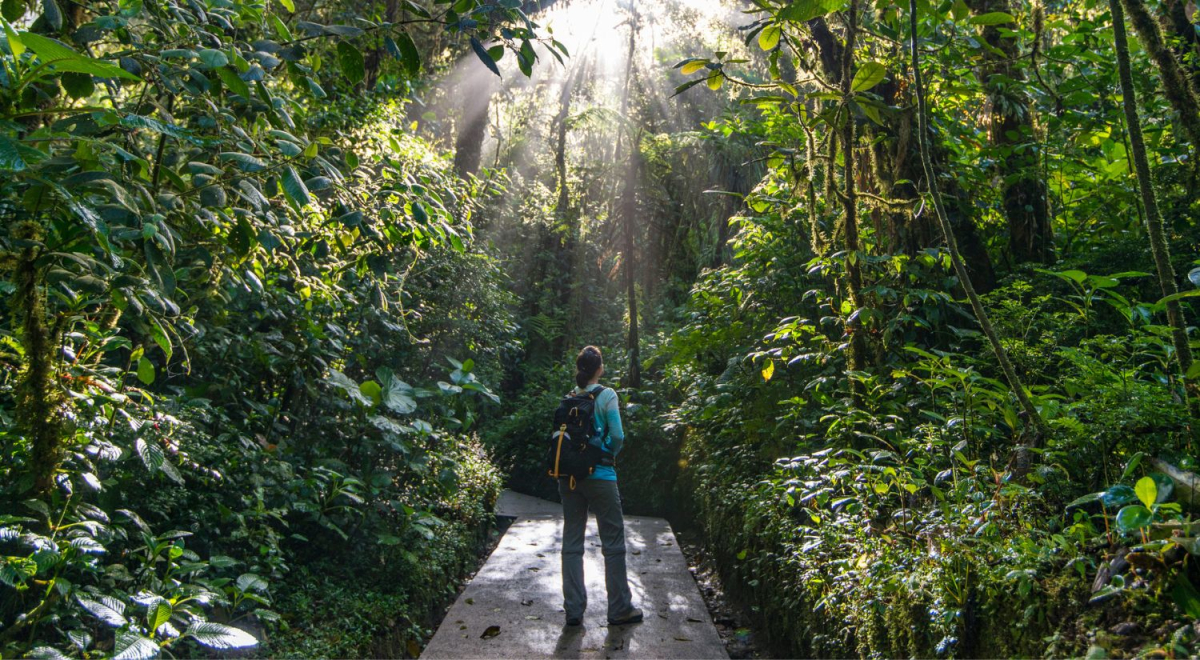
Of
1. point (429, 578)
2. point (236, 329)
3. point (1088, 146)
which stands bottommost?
point (429, 578)

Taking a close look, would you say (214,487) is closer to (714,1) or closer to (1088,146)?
(1088,146)

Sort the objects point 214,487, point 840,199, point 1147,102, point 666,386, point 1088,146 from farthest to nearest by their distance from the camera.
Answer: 1. point 666,386
2. point 1088,146
3. point 1147,102
4. point 840,199
5. point 214,487

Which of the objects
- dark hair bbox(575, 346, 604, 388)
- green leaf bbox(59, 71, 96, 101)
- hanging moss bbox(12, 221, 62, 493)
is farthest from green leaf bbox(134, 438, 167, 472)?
dark hair bbox(575, 346, 604, 388)

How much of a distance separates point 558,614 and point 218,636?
344 centimetres

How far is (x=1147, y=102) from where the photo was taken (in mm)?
5875

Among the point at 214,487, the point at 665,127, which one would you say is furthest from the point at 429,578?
the point at 665,127

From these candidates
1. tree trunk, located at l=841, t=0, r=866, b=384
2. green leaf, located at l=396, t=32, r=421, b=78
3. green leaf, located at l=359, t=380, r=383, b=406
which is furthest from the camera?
green leaf, located at l=359, t=380, r=383, b=406

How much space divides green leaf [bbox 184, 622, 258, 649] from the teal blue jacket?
309cm

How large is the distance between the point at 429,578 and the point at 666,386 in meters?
8.30

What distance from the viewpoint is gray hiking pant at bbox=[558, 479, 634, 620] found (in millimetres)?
5539

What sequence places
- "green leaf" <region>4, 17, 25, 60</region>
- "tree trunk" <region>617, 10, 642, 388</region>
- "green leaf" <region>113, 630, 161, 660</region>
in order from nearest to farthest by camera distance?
"green leaf" <region>4, 17, 25, 60</region> < "green leaf" <region>113, 630, 161, 660</region> < "tree trunk" <region>617, 10, 642, 388</region>

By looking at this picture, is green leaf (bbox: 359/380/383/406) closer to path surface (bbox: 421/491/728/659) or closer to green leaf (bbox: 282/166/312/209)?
path surface (bbox: 421/491/728/659)

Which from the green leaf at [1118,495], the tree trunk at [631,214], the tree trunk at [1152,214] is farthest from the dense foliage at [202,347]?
the tree trunk at [631,214]

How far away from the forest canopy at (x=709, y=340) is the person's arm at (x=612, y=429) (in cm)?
110
